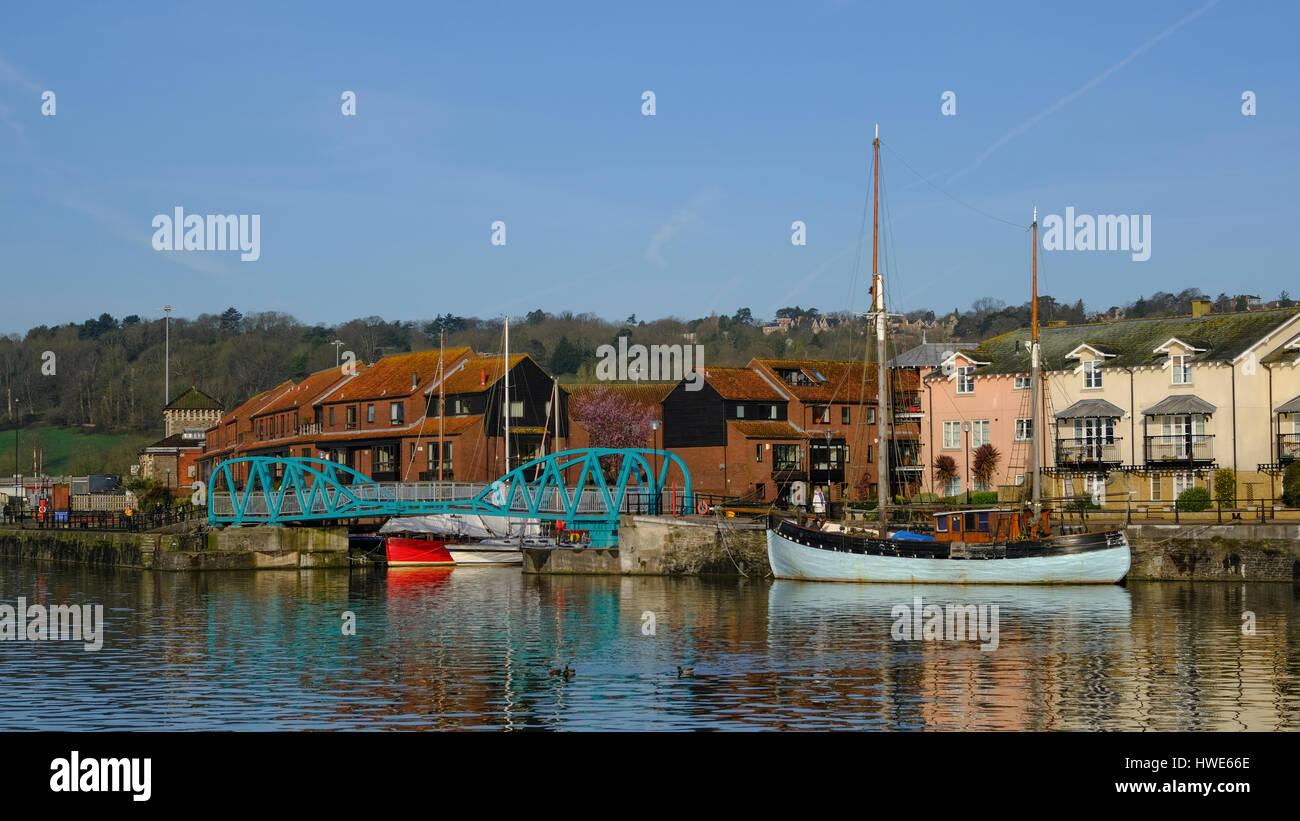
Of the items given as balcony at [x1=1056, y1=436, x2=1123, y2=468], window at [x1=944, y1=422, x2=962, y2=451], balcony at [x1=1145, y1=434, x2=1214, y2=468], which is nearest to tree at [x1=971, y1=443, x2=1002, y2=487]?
window at [x1=944, y1=422, x2=962, y2=451]

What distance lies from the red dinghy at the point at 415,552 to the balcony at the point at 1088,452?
Result: 109 feet

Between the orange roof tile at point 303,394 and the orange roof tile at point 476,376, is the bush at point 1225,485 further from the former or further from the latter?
the orange roof tile at point 303,394

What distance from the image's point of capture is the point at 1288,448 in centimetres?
6606

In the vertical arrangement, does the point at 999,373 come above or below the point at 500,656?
above

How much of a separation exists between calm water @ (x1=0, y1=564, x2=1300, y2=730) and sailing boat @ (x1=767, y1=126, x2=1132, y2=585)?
96 centimetres

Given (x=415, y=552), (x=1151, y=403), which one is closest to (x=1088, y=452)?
(x=1151, y=403)

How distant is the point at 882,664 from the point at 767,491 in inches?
2183

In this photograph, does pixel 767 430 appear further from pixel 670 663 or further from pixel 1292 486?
pixel 670 663

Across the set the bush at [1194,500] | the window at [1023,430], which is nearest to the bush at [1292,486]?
the bush at [1194,500]

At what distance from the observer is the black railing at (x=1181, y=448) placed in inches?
2719

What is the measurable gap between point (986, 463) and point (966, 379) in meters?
6.02

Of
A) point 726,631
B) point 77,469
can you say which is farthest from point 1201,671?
point 77,469

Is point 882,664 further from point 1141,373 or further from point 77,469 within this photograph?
point 77,469
